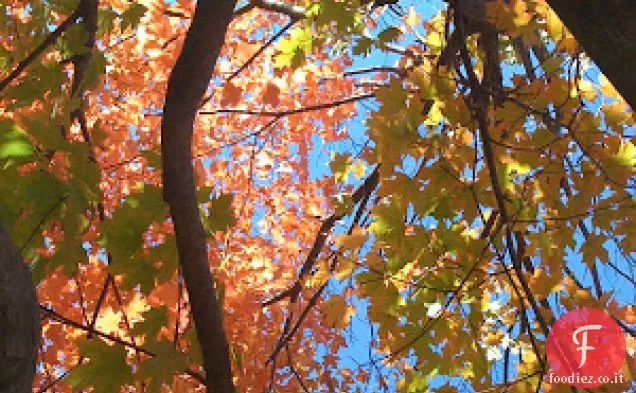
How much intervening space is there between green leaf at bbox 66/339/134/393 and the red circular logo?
135 cm

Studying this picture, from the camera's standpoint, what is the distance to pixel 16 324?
3.91 feet

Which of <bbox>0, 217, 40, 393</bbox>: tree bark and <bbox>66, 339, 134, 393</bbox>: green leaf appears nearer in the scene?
<bbox>0, 217, 40, 393</bbox>: tree bark

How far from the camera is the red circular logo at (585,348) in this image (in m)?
2.37

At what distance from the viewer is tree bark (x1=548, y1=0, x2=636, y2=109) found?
117 cm

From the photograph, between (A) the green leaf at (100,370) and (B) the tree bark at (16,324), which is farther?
(A) the green leaf at (100,370)

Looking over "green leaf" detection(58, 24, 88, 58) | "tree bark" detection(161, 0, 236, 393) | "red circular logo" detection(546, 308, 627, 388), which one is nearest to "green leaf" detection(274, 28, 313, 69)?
"tree bark" detection(161, 0, 236, 393)

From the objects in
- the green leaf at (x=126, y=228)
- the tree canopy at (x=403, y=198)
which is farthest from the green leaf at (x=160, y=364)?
the green leaf at (x=126, y=228)

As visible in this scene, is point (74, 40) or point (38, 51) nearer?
point (38, 51)

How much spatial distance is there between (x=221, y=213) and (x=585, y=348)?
4.25 ft

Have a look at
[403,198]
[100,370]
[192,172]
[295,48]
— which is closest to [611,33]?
[403,198]

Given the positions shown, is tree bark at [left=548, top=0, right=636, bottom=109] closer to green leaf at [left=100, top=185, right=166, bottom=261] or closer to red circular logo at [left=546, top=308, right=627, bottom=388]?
red circular logo at [left=546, top=308, right=627, bottom=388]

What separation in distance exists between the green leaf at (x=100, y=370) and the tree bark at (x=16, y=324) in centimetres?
124

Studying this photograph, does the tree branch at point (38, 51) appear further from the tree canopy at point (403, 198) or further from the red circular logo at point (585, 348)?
the red circular logo at point (585, 348)

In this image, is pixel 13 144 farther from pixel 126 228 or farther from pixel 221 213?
pixel 221 213
